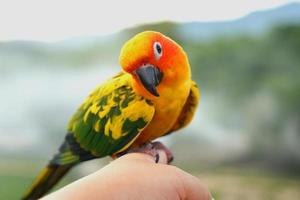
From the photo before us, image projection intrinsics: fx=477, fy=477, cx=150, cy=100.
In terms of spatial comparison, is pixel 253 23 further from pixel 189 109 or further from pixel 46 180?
pixel 46 180

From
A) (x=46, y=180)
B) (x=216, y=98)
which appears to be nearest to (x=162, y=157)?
(x=46, y=180)

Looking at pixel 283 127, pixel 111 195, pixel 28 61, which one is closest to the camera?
pixel 111 195

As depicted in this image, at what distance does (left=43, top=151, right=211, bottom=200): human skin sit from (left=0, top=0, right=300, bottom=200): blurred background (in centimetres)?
92

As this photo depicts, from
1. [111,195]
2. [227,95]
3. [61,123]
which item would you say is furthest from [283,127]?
[111,195]

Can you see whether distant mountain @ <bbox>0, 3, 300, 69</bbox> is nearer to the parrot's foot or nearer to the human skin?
the parrot's foot

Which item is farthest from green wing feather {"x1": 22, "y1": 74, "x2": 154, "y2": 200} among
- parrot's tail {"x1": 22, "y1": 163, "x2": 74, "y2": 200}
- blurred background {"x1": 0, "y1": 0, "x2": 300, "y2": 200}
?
blurred background {"x1": 0, "y1": 0, "x2": 300, "y2": 200}

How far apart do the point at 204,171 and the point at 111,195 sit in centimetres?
109

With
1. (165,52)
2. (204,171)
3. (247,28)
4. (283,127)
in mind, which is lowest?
(204,171)

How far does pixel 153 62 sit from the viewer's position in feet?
2.39

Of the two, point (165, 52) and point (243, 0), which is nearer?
point (165, 52)

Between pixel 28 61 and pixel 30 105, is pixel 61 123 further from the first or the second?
pixel 28 61

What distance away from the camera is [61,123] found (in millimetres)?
1594

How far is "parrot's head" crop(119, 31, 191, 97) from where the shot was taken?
0.70 m

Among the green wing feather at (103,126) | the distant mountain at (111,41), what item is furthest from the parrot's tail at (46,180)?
the distant mountain at (111,41)
